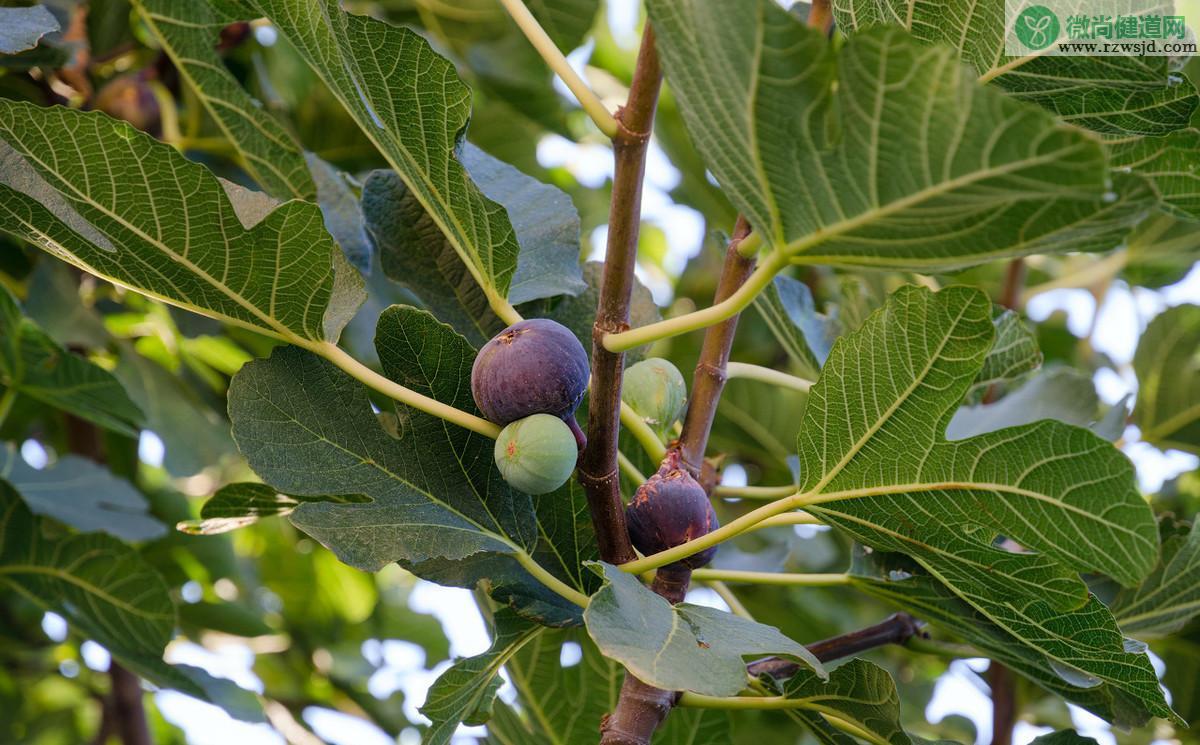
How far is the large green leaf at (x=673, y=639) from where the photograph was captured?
663 millimetres

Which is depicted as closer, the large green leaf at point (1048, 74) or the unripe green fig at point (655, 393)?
the large green leaf at point (1048, 74)

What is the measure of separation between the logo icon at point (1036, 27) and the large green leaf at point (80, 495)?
1.21 meters

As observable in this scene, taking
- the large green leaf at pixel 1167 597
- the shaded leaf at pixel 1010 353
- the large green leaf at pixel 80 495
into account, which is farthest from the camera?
the large green leaf at pixel 80 495

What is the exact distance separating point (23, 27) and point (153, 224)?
30cm

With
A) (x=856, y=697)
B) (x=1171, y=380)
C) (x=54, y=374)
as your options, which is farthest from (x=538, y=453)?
(x=1171, y=380)

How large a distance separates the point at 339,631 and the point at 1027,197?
6.56 feet

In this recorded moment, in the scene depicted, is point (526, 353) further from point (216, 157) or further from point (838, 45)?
point (216, 157)

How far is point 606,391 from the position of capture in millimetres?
771

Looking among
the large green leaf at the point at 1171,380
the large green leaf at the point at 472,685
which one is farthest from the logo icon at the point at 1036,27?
the large green leaf at the point at 1171,380

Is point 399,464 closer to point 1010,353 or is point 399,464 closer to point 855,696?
point 855,696

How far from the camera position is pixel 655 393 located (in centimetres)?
94

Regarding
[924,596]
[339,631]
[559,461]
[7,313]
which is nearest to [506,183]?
[559,461]

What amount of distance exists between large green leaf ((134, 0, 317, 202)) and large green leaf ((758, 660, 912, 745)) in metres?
0.73

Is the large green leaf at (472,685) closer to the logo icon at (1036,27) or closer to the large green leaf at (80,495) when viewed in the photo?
the logo icon at (1036,27)
